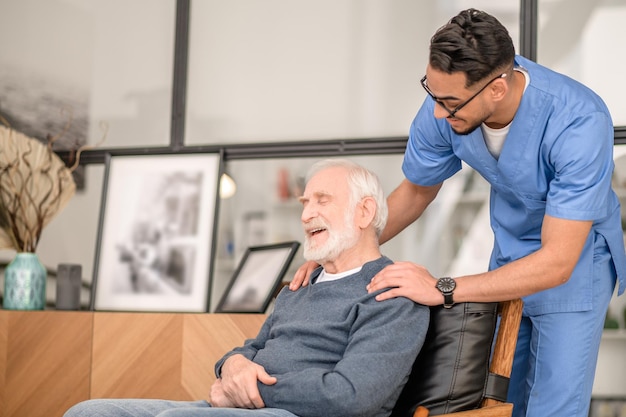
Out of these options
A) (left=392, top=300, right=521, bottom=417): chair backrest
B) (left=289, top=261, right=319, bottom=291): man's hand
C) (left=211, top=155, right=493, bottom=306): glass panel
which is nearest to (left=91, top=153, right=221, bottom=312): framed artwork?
(left=211, top=155, right=493, bottom=306): glass panel

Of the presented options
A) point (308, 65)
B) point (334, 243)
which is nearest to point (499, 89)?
point (334, 243)

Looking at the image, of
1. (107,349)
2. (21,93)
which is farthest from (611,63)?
(21,93)

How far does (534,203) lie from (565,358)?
16.7 inches

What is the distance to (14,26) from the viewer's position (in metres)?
4.23

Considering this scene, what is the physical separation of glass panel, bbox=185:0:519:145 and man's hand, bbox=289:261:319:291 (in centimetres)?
119

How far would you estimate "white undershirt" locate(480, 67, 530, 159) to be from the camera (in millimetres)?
2438

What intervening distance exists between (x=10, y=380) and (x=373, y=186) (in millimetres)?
1906

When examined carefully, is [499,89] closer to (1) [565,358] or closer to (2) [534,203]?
(2) [534,203]

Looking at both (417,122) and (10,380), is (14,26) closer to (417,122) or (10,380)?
(10,380)

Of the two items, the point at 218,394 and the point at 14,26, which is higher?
the point at 14,26

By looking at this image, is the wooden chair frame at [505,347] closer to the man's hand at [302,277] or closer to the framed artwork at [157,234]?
the man's hand at [302,277]

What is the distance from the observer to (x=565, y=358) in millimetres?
2387

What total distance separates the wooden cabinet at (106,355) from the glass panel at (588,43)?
4.90ft

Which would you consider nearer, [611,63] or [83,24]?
[611,63]
